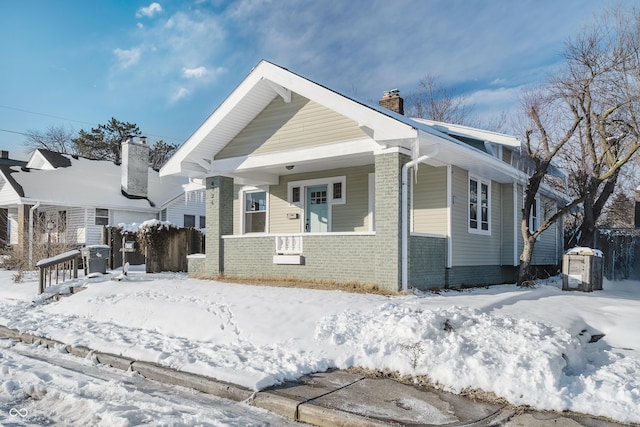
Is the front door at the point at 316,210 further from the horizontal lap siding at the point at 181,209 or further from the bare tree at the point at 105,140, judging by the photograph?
the bare tree at the point at 105,140

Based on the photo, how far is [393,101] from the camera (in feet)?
51.9

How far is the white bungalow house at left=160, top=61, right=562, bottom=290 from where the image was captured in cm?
1065

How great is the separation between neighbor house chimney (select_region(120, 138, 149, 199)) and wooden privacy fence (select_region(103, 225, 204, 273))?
7.51m

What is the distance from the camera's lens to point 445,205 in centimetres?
1243

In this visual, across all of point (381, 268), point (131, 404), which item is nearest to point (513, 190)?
point (381, 268)

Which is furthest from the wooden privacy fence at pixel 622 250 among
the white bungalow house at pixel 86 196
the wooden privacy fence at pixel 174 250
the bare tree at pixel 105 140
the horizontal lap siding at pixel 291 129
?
the bare tree at pixel 105 140

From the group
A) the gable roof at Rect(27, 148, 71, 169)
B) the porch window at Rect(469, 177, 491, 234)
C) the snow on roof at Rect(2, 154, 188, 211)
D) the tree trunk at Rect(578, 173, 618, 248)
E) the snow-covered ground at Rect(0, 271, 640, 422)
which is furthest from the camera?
the gable roof at Rect(27, 148, 71, 169)

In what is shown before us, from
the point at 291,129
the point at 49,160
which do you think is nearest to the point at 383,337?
the point at 291,129

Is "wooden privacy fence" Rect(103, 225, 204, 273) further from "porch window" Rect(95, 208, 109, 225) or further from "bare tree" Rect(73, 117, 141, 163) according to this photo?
"bare tree" Rect(73, 117, 141, 163)

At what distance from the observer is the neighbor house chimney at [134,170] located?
988 inches

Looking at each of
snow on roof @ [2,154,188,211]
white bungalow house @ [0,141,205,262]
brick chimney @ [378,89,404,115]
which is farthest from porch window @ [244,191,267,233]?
snow on roof @ [2,154,188,211]

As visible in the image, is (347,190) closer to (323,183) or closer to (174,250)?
(323,183)

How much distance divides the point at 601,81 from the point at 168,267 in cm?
1454

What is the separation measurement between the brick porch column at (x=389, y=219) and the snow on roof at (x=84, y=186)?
16.9 meters
